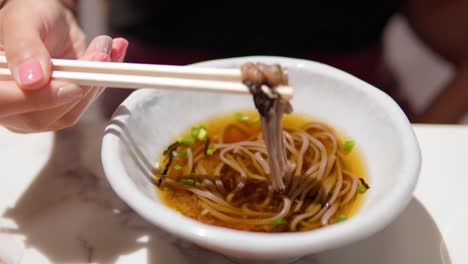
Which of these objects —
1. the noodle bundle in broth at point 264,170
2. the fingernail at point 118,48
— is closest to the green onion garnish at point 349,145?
the noodle bundle in broth at point 264,170

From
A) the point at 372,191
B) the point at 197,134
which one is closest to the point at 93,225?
the point at 197,134

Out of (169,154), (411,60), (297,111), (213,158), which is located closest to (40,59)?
(169,154)

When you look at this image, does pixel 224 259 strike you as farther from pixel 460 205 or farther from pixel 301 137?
pixel 460 205

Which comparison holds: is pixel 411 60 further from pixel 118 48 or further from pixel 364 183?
pixel 118 48

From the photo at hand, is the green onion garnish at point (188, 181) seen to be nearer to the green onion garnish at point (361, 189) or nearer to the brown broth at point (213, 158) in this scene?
the brown broth at point (213, 158)

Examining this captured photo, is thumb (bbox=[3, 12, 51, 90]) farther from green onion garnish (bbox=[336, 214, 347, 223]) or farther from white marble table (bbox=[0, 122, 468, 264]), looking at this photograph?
green onion garnish (bbox=[336, 214, 347, 223])

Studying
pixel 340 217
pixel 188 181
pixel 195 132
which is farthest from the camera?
pixel 195 132
